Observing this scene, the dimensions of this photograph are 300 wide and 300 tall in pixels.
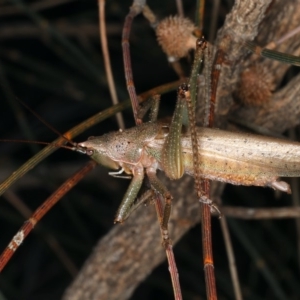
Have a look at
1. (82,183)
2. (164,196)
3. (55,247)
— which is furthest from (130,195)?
(82,183)

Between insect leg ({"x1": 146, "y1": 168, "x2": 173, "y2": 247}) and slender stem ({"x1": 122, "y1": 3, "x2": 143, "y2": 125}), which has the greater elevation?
slender stem ({"x1": 122, "y1": 3, "x2": 143, "y2": 125})

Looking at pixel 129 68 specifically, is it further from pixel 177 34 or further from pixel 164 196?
pixel 164 196

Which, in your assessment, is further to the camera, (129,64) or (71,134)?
(129,64)

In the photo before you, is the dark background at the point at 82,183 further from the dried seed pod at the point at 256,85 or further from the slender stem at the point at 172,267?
the slender stem at the point at 172,267

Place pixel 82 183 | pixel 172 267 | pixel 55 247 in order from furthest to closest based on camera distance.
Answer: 1. pixel 82 183
2. pixel 55 247
3. pixel 172 267

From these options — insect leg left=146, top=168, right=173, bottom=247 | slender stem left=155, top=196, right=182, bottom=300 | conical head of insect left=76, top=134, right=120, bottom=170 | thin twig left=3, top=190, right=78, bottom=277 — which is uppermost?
thin twig left=3, top=190, right=78, bottom=277

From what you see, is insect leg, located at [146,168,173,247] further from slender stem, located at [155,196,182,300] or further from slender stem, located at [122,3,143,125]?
slender stem, located at [122,3,143,125]

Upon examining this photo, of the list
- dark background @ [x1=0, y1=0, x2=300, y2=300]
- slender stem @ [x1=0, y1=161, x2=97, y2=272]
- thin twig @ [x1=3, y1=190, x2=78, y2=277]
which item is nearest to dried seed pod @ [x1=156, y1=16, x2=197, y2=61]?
slender stem @ [x1=0, y1=161, x2=97, y2=272]
